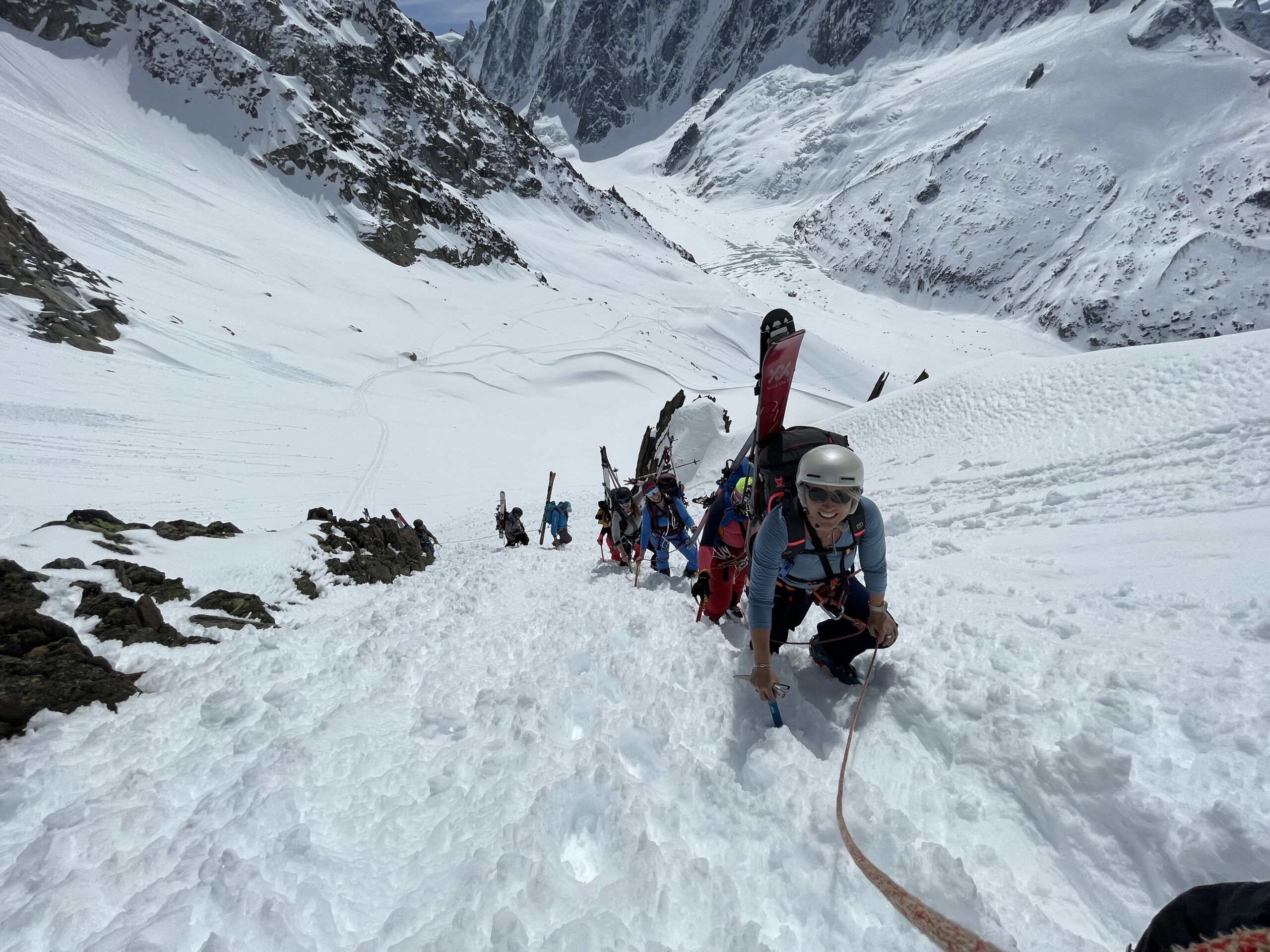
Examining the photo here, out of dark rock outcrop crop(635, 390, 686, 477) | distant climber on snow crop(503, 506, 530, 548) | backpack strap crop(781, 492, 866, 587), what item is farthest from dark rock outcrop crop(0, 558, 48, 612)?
dark rock outcrop crop(635, 390, 686, 477)

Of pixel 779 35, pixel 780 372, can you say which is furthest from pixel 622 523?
pixel 779 35

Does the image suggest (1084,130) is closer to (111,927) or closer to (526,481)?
(526,481)

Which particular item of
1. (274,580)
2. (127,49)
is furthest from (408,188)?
(274,580)

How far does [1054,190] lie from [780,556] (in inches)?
4537

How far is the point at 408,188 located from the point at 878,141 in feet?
320

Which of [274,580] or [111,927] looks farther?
[274,580]

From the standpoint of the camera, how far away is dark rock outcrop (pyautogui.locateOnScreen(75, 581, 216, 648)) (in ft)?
14.8

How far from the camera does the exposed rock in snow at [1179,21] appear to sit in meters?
93.2

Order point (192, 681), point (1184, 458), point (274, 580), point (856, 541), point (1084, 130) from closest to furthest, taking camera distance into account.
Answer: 1. point (856, 541)
2. point (192, 681)
3. point (1184, 458)
4. point (274, 580)
5. point (1084, 130)

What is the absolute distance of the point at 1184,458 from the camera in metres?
6.10

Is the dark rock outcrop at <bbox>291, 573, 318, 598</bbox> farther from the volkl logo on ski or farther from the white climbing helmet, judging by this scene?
the white climbing helmet

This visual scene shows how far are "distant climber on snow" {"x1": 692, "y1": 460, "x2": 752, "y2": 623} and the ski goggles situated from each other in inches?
74.1

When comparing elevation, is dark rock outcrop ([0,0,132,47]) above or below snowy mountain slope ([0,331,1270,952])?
above

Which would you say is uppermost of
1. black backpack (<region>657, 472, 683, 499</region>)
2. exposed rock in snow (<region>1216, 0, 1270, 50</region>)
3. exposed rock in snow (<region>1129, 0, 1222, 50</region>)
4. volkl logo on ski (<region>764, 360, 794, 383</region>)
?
exposed rock in snow (<region>1216, 0, 1270, 50</region>)
